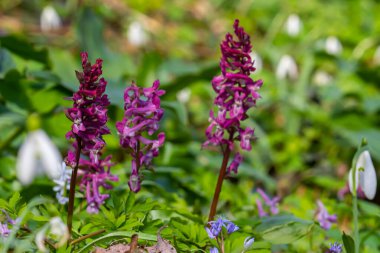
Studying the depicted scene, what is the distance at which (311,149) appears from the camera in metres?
5.19

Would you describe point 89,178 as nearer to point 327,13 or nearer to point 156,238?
point 156,238

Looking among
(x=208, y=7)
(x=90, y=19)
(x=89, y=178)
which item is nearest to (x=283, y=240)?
(x=89, y=178)

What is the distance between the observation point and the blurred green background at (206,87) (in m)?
3.22

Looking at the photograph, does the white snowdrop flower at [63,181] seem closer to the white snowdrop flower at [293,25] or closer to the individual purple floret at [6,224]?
the individual purple floret at [6,224]

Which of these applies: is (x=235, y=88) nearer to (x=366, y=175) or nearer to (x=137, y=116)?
(x=137, y=116)

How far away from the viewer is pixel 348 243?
72.4 inches

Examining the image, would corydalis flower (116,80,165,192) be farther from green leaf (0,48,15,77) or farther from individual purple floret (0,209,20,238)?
green leaf (0,48,15,77)

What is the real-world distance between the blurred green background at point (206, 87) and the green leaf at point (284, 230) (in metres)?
0.32

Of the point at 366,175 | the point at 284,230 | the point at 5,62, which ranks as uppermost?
the point at 5,62

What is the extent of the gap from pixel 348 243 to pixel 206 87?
3.46 meters

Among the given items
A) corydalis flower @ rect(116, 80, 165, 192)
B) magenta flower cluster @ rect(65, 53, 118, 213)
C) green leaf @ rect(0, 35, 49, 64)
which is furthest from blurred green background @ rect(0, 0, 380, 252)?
corydalis flower @ rect(116, 80, 165, 192)

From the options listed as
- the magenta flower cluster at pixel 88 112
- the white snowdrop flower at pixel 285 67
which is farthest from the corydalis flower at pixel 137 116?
the white snowdrop flower at pixel 285 67

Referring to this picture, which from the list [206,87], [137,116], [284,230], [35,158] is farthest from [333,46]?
[35,158]

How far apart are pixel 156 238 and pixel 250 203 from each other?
4.09 ft
